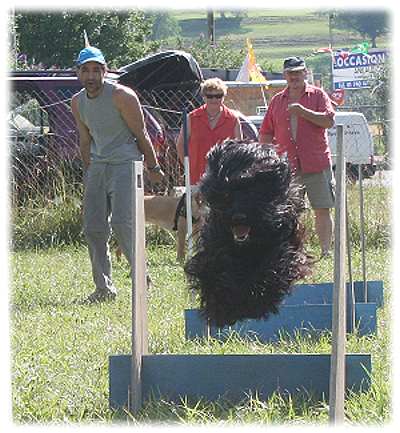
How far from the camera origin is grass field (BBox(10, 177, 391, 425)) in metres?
4.88

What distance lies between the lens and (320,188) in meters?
9.11

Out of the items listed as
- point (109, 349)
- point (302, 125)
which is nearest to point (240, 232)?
point (109, 349)

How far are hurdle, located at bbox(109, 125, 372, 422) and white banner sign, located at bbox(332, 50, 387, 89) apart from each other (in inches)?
761

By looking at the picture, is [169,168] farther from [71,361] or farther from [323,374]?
[323,374]

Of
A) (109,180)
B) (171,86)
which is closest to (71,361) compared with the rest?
(109,180)

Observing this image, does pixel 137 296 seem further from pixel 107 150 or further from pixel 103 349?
pixel 107 150

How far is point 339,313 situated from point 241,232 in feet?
3.63

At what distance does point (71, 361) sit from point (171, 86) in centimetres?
698

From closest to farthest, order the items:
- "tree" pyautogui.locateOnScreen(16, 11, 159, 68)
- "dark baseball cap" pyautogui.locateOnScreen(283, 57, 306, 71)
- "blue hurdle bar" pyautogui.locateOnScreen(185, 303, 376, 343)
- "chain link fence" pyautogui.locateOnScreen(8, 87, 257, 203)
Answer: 1. "blue hurdle bar" pyautogui.locateOnScreen(185, 303, 376, 343)
2. "dark baseball cap" pyautogui.locateOnScreen(283, 57, 306, 71)
3. "chain link fence" pyautogui.locateOnScreen(8, 87, 257, 203)
4. "tree" pyautogui.locateOnScreen(16, 11, 159, 68)

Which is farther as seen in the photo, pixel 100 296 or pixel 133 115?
pixel 100 296

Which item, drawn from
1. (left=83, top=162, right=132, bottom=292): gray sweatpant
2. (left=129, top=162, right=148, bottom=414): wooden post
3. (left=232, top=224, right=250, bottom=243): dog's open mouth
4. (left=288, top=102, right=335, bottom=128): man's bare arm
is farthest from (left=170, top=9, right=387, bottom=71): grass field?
(left=129, top=162, right=148, bottom=414): wooden post

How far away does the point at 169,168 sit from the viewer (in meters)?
11.6

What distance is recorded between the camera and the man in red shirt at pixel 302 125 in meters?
8.71

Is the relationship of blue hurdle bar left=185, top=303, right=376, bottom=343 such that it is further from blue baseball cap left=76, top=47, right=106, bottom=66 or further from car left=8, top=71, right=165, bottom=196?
car left=8, top=71, right=165, bottom=196
